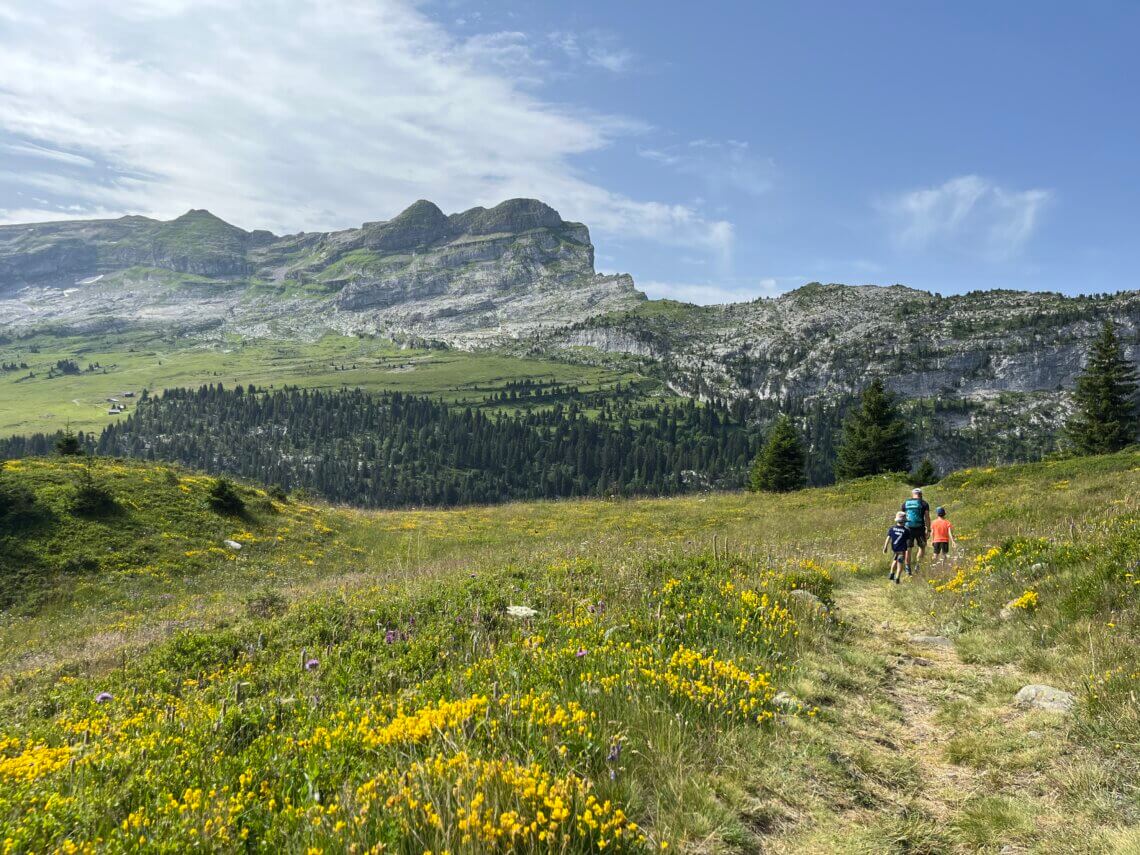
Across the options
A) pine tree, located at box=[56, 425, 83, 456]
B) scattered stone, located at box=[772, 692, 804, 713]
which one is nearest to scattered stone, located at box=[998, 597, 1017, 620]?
scattered stone, located at box=[772, 692, 804, 713]

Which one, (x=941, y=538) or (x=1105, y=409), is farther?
(x=1105, y=409)

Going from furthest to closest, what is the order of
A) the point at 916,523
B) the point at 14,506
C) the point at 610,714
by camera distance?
1. the point at 14,506
2. the point at 916,523
3. the point at 610,714

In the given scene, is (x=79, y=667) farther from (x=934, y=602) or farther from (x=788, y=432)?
(x=788, y=432)

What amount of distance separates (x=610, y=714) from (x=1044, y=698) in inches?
188

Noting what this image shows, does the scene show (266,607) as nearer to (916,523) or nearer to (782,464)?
→ (916,523)

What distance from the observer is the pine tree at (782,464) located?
52.3m

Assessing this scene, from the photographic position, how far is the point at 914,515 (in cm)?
1435

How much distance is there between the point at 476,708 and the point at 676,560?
7344 millimetres

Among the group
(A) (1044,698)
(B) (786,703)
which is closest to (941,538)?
(A) (1044,698)

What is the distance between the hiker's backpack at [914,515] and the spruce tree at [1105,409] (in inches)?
1962

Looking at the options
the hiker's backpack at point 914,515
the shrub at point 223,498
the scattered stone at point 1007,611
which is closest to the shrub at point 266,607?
the scattered stone at point 1007,611

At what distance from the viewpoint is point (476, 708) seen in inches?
180

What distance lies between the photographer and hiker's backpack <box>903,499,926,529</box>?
1421 centimetres

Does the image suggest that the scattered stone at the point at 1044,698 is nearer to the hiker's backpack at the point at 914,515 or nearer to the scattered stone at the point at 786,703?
the scattered stone at the point at 786,703
